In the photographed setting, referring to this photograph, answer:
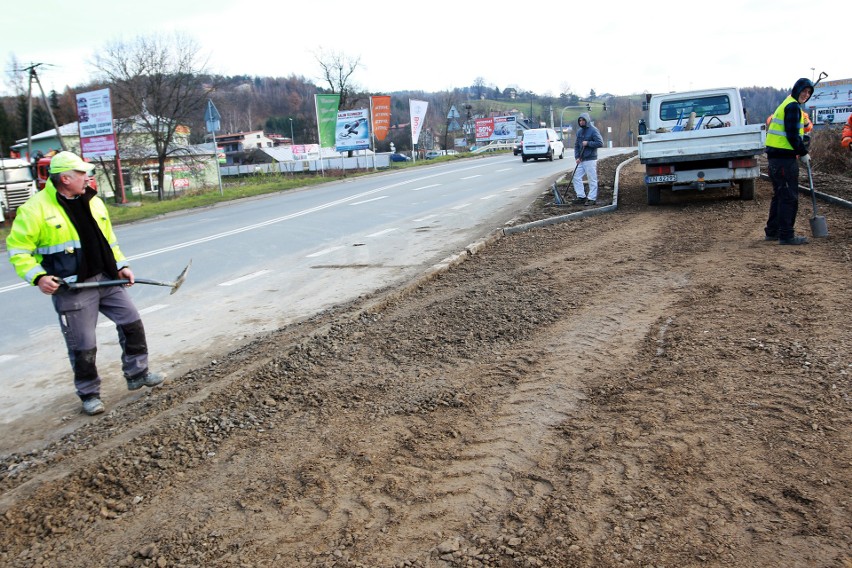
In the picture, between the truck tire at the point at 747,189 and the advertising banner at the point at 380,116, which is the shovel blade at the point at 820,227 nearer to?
the truck tire at the point at 747,189

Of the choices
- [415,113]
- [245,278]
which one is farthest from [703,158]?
[415,113]

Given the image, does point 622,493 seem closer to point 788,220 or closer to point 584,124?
point 788,220

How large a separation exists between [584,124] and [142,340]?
10666mm

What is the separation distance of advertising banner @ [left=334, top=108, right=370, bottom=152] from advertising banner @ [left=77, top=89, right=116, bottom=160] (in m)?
13.2

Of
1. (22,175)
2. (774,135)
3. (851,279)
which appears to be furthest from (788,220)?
(22,175)

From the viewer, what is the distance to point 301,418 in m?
4.34

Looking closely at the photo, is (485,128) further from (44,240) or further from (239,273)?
(44,240)

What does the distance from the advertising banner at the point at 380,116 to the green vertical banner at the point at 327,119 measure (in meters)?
4.30

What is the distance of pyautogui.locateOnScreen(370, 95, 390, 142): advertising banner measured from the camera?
132 ft

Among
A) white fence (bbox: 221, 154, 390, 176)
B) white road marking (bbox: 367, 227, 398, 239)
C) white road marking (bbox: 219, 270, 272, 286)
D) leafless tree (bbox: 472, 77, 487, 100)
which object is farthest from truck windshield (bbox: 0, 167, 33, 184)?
leafless tree (bbox: 472, 77, 487, 100)

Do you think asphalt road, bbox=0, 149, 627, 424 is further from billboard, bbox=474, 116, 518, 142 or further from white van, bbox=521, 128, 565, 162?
billboard, bbox=474, 116, 518, 142

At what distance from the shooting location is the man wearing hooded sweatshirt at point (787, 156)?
8.50 meters

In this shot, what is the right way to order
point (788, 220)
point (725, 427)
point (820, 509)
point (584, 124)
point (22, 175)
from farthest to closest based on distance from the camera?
1. point (22, 175)
2. point (584, 124)
3. point (788, 220)
4. point (725, 427)
5. point (820, 509)

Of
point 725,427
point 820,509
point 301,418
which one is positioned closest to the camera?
point 820,509
